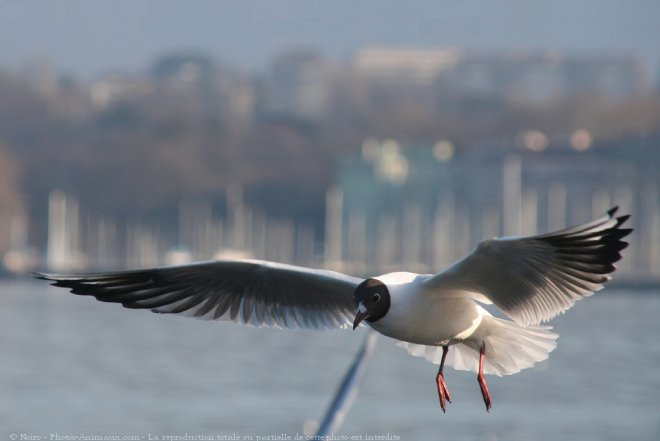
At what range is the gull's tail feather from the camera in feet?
27.7

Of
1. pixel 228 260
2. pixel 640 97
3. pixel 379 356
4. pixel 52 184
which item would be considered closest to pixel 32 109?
pixel 52 184

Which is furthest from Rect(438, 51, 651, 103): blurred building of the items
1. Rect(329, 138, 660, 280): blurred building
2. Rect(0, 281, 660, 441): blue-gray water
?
Rect(0, 281, 660, 441): blue-gray water

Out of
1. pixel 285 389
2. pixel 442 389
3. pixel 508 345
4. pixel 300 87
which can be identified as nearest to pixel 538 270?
pixel 442 389

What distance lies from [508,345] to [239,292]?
1.24m

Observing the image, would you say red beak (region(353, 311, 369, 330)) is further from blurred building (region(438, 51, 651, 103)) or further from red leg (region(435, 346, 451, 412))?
blurred building (region(438, 51, 651, 103))

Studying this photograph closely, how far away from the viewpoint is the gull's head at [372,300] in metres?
7.66

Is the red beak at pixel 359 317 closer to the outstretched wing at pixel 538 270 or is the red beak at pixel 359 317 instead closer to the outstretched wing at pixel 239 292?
the outstretched wing at pixel 538 270

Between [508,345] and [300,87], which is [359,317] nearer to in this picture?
[508,345]

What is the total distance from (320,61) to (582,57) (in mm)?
16509

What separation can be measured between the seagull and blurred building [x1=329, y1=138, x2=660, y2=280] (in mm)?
59746

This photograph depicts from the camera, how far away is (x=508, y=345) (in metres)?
8.50

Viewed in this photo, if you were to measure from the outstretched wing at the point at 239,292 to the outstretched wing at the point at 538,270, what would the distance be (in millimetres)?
705

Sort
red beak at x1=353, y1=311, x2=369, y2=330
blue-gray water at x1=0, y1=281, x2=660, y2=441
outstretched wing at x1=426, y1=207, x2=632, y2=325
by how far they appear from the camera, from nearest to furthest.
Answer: outstretched wing at x1=426, y1=207, x2=632, y2=325 → red beak at x1=353, y1=311, x2=369, y2=330 → blue-gray water at x1=0, y1=281, x2=660, y2=441

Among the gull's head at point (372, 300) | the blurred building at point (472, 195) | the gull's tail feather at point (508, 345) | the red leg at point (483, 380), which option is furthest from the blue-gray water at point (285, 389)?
the blurred building at point (472, 195)
